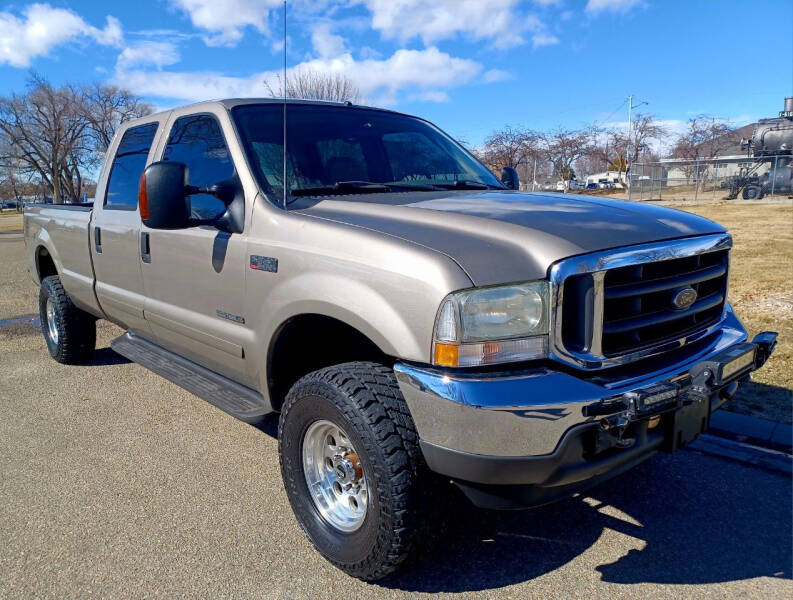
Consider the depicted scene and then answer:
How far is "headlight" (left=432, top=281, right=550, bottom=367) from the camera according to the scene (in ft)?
6.95

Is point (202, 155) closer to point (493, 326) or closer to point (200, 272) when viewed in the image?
point (200, 272)

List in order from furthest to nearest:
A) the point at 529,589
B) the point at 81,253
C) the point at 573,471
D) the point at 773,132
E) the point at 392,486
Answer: the point at 773,132, the point at 81,253, the point at 529,589, the point at 392,486, the point at 573,471

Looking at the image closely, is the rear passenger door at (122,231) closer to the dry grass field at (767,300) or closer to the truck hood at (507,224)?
the truck hood at (507,224)

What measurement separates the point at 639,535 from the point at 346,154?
2.48 metres

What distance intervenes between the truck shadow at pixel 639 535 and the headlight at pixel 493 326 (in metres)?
0.71

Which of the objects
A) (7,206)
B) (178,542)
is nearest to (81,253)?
(178,542)

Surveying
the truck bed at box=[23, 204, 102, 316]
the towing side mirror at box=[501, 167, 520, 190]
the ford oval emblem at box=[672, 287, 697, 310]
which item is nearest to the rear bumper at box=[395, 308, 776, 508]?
the ford oval emblem at box=[672, 287, 697, 310]

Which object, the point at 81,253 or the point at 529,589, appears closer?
the point at 529,589

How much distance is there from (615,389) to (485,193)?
1.50 meters

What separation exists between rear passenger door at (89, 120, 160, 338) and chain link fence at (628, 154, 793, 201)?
25796 millimetres

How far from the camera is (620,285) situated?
231 centimetres

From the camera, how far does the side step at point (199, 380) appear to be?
124 inches

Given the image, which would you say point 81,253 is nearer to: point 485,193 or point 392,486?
point 485,193

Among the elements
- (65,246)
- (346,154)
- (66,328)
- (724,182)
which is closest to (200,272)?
(346,154)
